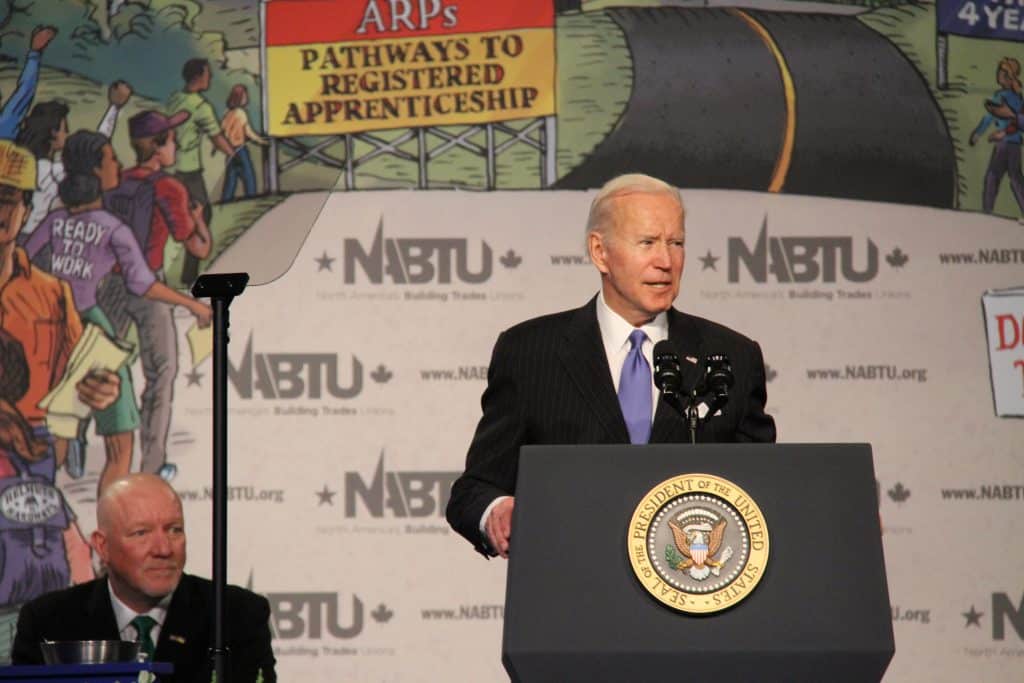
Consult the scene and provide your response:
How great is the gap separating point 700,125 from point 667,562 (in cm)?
306

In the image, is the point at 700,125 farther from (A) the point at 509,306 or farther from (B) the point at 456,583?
(B) the point at 456,583

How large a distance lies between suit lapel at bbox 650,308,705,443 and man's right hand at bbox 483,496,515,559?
12.3 inches

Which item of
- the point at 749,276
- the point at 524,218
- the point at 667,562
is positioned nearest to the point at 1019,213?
the point at 749,276

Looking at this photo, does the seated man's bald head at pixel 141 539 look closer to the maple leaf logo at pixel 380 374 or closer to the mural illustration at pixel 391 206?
the mural illustration at pixel 391 206

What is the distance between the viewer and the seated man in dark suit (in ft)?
13.0

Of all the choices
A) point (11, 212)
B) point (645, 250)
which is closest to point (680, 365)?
point (645, 250)

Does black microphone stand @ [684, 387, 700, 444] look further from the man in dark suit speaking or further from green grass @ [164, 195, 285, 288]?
green grass @ [164, 195, 285, 288]

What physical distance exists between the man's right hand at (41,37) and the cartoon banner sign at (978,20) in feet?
9.15

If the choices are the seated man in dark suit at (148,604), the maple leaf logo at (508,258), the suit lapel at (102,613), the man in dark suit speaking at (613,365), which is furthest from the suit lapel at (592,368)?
the maple leaf logo at (508,258)

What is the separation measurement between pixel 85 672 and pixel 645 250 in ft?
3.84

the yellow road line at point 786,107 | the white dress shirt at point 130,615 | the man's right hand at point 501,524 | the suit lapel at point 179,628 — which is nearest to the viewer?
the man's right hand at point 501,524

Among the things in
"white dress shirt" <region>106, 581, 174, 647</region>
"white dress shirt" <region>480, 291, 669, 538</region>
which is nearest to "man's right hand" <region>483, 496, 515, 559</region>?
"white dress shirt" <region>480, 291, 669, 538</region>

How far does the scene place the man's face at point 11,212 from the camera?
16.3 ft

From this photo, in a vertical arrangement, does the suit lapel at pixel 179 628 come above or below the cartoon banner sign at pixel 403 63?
below
